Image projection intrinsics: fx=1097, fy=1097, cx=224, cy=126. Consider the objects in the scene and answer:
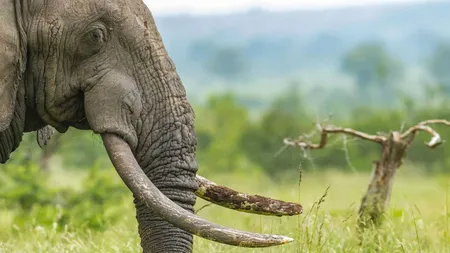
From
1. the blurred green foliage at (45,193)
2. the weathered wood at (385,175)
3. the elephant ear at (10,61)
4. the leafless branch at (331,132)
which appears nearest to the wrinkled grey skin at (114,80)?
the elephant ear at (10,61)

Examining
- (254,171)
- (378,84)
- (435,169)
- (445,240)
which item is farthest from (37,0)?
(378,84)

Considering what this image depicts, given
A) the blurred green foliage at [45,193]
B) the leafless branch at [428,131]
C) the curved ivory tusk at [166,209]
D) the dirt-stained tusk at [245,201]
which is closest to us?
the curved ivory tusk at [166,209]

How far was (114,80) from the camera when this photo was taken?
15.7 ft

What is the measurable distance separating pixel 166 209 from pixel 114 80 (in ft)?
2.13

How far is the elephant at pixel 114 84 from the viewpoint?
4742mm

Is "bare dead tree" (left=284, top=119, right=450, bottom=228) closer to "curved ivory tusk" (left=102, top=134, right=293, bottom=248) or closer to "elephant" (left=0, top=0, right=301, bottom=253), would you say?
"elephant" (left=0, top=0, right=301, bottom=253)

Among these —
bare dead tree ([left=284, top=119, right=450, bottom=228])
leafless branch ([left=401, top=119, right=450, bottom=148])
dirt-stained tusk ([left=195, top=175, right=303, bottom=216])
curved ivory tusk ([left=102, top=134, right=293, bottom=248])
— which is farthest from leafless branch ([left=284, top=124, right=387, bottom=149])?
curved ivory tusk ([left=102, top=134, right=293, bottom=248])

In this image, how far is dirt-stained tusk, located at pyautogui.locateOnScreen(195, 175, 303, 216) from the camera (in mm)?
4676

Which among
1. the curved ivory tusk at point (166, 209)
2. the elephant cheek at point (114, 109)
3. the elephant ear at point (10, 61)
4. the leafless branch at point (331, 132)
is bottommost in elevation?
the curved ivory tusk at point (166, 209)

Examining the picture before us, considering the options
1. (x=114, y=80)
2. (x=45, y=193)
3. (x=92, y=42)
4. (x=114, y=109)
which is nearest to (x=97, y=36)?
(x=92, y=42)

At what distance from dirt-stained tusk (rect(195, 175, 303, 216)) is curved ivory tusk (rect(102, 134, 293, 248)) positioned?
347 millimetres

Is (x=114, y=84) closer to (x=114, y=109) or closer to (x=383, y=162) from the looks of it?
(x=114, y=109)

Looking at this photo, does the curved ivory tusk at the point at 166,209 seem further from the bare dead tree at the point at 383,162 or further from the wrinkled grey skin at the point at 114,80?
the bare dead tree at the point at 383,162

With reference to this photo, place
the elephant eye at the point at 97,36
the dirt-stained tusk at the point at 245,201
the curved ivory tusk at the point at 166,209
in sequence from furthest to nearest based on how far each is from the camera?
the elephant eye at the point at 97,36
the dirt-stained tusk at the point at 245,201
the curved ivory tusk at the point at 166,209
